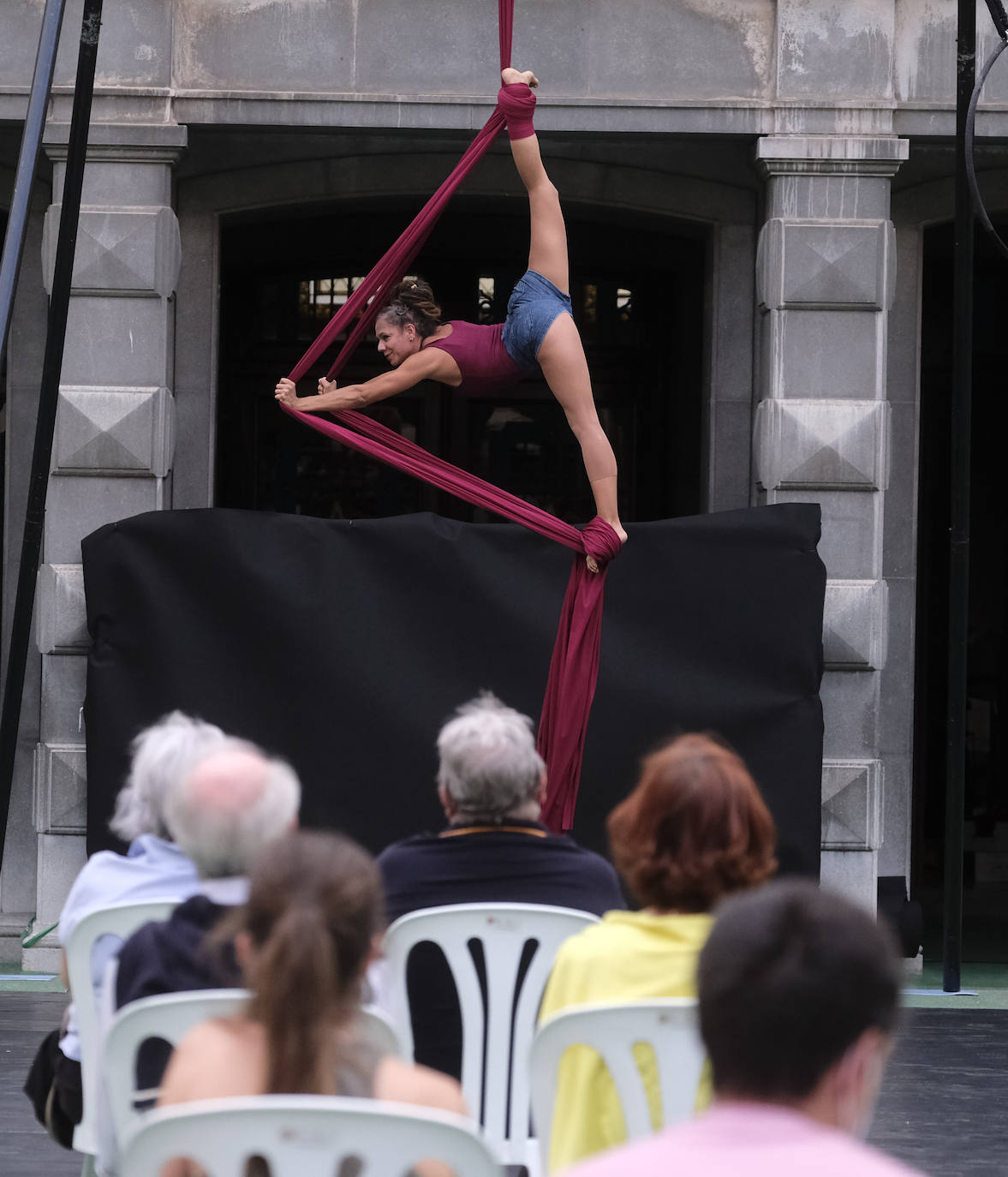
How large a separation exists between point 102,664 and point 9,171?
94.0 inches

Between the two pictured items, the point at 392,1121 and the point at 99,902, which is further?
the point at 99,902

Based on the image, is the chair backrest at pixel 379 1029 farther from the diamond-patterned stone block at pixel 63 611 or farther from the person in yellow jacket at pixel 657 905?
the diamond-patterned stone block at pixel 63 611

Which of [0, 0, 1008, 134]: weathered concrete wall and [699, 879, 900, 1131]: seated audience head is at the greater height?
[0, 0, 1008, 134]: weathered concrete wall

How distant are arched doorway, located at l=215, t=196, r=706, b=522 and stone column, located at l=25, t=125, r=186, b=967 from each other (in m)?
1.37

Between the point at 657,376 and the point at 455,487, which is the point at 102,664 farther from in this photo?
the point at 657,376

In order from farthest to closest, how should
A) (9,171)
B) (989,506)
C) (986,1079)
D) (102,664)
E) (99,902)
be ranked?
(989,506) < (9,171) < (102,664) < (986,1079) < (99,902)

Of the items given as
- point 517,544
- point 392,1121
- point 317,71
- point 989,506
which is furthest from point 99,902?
point 989,506

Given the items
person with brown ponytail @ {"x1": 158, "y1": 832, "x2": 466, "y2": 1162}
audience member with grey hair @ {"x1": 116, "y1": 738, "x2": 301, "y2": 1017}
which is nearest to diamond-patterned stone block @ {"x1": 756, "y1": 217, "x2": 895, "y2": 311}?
audience member with grey hair @ {"x1": 116, "y1": 738, "x2": 301, "y2": 1017}

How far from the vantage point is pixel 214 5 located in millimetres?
6559

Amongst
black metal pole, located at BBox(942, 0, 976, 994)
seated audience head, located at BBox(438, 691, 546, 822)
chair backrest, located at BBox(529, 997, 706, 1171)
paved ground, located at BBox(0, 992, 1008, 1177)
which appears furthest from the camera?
black metal pole, located at BBox(942, 0, 976, 994)

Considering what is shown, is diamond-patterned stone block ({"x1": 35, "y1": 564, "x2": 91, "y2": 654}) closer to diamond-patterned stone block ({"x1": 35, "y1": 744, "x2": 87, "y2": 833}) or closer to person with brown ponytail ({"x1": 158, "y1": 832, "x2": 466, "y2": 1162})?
diamond-patterned stone block ({"x1": 35, "y1": 744, "x2": 87, "y2": 833})

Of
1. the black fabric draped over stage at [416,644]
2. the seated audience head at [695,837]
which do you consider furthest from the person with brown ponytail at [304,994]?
the black fabric draped over stage at [416,644]

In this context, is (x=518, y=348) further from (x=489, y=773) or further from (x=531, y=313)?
(x=489, y=773)

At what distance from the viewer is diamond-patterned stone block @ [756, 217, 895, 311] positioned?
21.7 ft
